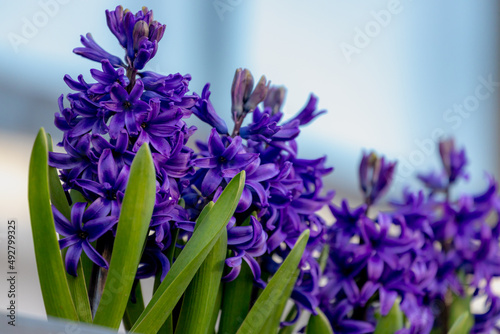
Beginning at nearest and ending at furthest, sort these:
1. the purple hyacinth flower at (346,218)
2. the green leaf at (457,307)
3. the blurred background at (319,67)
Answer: the purple hyacinth flower at (346,218) → the green leaf at (457,307) → the blurred background at (319,67)

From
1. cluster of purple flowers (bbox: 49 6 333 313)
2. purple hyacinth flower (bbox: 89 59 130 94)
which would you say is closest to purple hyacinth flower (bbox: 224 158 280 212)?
cluster of purple flowers (bbox: 49 6 333 313)

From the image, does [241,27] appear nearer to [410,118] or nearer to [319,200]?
[410,118]

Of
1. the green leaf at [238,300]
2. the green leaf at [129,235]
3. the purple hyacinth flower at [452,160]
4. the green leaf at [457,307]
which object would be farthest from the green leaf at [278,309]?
the purple hyacinth flower at [452,160]

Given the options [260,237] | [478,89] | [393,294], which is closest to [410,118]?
[478,89]

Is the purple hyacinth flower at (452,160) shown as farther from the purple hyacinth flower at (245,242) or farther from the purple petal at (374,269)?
the purple hyacinth flower at (245,242)

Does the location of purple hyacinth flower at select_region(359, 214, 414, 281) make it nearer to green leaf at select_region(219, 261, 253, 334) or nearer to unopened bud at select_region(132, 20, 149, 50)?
green leaf at select_region(219, 261, 253, 334)

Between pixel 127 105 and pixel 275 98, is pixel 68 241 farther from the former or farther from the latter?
pixel 275 98
